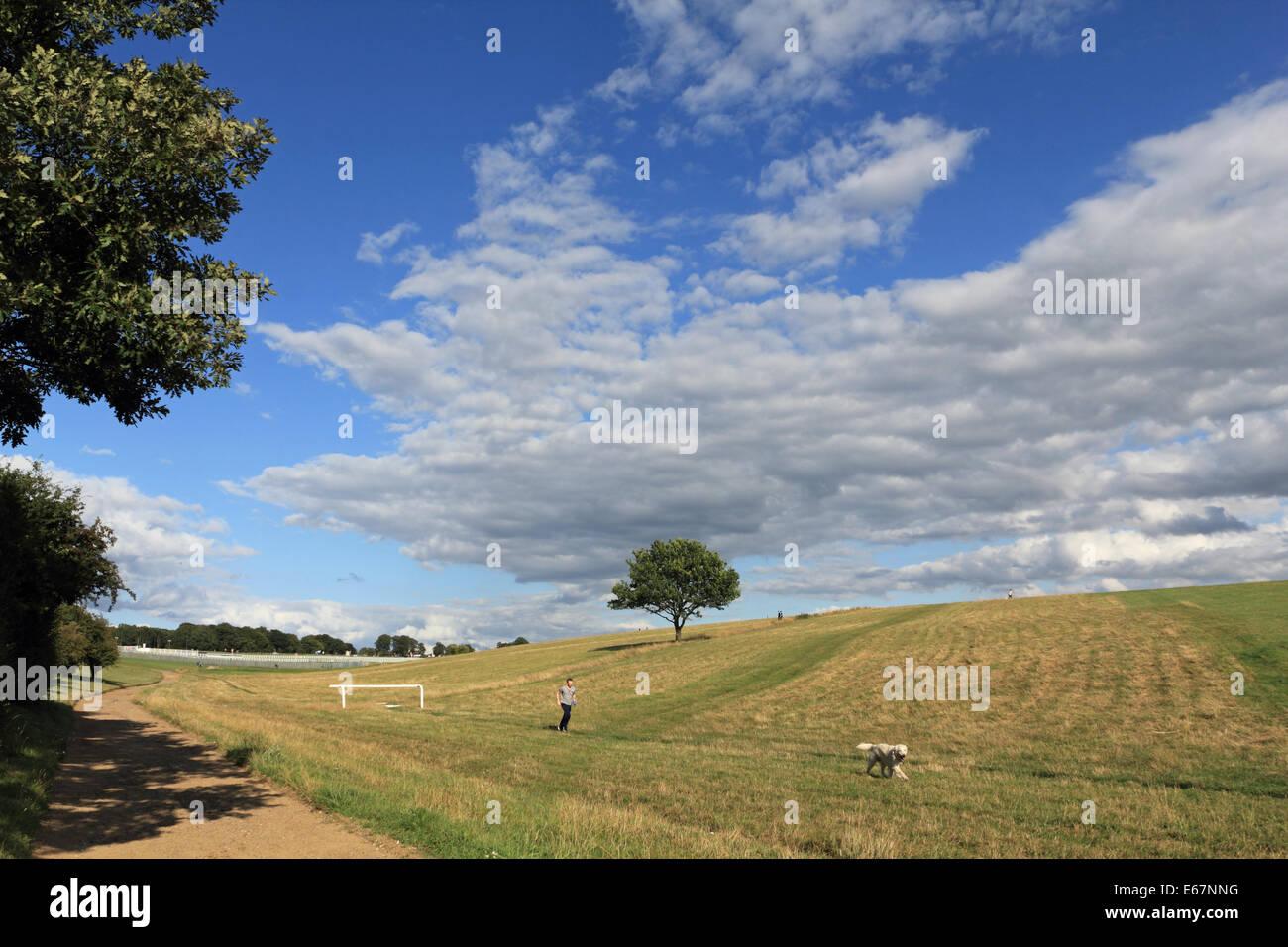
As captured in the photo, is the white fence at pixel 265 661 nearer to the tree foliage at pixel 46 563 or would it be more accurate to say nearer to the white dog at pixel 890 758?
the tree foliage at pixel 46 563

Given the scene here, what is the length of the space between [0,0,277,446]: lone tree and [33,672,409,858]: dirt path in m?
7.47

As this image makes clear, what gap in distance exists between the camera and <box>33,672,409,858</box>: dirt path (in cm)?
1087

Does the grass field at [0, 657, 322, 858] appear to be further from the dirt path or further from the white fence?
the white fence

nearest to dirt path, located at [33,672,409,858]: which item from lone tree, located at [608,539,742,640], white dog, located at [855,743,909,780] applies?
white dog, located at [855,743,909,780]

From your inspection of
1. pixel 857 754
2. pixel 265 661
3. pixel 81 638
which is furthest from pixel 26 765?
pixel 265 661

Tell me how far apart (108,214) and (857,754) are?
25.5m

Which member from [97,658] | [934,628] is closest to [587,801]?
[934,628]

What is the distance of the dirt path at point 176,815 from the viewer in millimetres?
10867

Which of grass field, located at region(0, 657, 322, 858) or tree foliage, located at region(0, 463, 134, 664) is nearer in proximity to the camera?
grass field, located at region(0, 657, 322, 858)

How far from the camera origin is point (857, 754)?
25.1 meters

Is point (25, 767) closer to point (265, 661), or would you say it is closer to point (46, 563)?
point (46, 563)

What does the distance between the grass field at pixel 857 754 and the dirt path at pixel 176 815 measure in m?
0.74

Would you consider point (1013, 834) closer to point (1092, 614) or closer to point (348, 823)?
point (348, 823)
